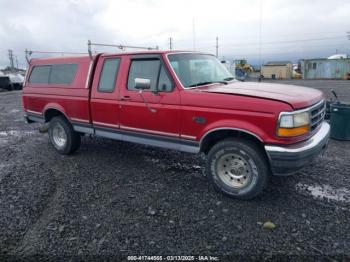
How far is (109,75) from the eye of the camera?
500 cm

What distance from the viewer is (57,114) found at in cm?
617

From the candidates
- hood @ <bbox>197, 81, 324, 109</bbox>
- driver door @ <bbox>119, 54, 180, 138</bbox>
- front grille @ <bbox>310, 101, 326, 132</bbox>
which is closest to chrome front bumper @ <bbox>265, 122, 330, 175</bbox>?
front grille @ <bbox>310, 101, 326, 132</bbox>

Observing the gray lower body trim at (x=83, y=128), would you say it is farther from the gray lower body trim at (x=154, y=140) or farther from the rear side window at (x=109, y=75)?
the rear side window at (x=109, y=75)

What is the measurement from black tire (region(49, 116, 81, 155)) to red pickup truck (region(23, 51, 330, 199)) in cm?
3

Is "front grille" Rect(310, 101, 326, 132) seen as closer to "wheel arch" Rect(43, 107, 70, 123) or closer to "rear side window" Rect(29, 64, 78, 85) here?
"rear side window" Rect(29, 64, 78, 85)

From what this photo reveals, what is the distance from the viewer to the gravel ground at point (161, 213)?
2.91 m

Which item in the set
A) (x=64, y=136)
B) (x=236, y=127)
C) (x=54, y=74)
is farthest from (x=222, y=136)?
(x=54, y=74)

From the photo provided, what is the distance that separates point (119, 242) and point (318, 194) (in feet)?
9.43

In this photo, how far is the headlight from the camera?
331cm

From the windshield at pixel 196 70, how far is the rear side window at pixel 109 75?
1144 millimetres

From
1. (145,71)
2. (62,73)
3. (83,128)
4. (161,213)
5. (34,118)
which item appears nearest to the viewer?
(161,213)

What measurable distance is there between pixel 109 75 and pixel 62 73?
4.74 ft

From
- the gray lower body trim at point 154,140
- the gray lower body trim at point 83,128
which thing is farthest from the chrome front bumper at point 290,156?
the gray lower body trim at point 83,128

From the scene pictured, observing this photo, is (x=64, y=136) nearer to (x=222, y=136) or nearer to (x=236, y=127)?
(x=222, y=136)
